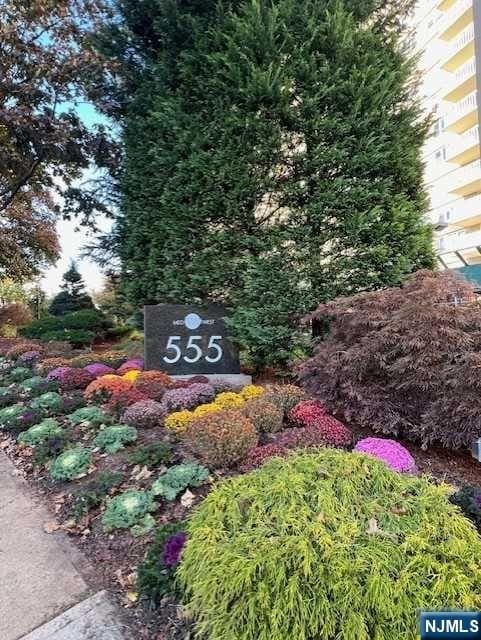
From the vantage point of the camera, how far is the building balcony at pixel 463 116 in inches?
963

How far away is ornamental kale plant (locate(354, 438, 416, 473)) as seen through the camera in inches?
103

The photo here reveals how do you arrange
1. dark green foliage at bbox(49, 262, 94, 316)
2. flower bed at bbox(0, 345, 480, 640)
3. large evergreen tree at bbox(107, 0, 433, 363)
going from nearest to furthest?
flower bed at bbox(0, 345, 480, 640) < large evergreen tree at bbox(107, 0, 433, 363) < dark green foliage at bbox(49, 262, 94, 316)

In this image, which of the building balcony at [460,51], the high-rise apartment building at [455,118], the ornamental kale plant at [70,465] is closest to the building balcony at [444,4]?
the high-rise apartment building at [455,118]

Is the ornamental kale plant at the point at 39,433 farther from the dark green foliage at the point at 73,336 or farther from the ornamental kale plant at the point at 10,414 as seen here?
the dark green foliage at the point at 73,336

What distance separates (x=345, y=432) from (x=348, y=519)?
1641mm

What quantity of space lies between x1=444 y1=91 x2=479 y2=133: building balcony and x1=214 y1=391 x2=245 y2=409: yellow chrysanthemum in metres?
27.5

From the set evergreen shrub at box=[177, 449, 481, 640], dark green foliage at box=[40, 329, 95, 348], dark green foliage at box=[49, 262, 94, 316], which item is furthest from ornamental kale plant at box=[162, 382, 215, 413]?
dark green foliage at box=[49, 262, 94, 316]

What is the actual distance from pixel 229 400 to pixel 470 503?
2367mm

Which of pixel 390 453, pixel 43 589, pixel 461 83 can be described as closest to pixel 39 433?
pixel 43 589

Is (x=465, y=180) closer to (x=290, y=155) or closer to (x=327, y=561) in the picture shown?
(x=290, y=155)

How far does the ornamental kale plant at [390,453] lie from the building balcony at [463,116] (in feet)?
91.7

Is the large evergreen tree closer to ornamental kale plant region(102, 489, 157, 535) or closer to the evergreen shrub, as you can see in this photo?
ornamental kale plant region(102, 489, 157, 535)

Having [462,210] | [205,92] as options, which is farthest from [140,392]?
[462,210]

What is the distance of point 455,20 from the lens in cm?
2566
